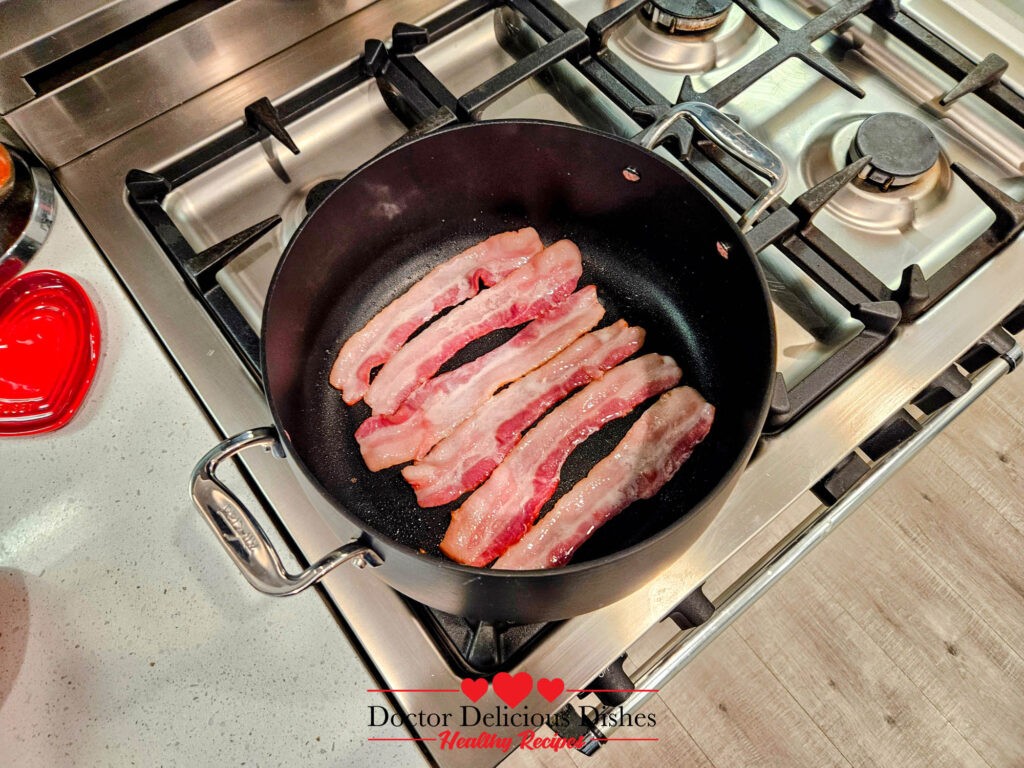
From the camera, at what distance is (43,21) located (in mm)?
780

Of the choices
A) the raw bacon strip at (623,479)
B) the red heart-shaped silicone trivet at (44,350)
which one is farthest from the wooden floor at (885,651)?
the red heart-shaped silicone trivet at (44,350)

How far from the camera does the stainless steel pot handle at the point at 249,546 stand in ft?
1.87

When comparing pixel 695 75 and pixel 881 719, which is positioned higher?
pixel 695 75

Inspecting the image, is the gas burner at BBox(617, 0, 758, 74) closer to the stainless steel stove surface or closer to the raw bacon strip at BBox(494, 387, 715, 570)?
the stainless steel stove surface

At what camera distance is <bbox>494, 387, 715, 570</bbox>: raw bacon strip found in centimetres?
75

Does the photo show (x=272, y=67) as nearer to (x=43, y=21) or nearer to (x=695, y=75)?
(x=43, y=21)

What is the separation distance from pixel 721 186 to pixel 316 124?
1.64ft

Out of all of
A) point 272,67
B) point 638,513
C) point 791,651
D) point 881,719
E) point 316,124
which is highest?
point 272,67

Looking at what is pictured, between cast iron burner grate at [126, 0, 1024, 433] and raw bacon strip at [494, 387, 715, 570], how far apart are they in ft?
0.33

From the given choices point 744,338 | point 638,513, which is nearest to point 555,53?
point 744,338

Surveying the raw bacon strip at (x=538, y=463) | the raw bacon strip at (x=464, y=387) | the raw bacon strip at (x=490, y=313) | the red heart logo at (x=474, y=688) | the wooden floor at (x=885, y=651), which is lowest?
the wooden floor at (x=885, y=651)

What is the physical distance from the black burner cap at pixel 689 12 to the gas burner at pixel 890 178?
23 cm

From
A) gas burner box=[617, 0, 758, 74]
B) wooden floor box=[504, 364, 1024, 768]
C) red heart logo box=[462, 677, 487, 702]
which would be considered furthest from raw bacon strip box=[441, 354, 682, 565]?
wooden floor box=[504, 364, 1024, 768]

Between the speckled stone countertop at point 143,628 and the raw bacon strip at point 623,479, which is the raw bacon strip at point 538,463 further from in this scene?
the speckled stone countertop at point 143,628
